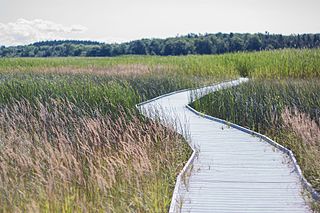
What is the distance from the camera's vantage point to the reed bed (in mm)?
5215

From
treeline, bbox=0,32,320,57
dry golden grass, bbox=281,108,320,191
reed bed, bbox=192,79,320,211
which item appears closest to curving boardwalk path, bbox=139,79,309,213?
dry golden grass, bbox=281,108,320,191

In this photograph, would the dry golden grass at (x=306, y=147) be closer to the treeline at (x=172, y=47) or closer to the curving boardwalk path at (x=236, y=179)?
the curving boardwalk path at (x=236, y=179)

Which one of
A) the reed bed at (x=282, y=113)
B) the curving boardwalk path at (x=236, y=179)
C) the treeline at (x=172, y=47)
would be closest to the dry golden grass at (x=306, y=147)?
the reed bed at (x=282, y=113)

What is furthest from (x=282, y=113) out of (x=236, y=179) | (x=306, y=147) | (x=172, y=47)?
(x=172, y=47)

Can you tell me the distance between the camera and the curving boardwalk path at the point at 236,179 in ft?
12.4

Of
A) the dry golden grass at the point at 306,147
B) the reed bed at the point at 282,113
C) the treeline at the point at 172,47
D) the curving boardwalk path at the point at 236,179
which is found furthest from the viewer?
the treeline at the point at 172,47

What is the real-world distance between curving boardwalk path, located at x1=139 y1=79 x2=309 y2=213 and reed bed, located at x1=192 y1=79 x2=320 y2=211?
0.31 m

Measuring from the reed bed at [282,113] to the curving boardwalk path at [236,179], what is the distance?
0.31 meters

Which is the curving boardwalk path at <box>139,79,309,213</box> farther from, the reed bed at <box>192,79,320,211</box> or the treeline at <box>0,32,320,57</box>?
the treeline at <box>0,32,320,57</box>

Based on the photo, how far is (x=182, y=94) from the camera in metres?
11.0

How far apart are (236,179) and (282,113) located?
2785 mm

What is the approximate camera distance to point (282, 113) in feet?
22.6

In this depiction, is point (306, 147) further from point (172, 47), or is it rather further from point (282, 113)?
point (172, 47)

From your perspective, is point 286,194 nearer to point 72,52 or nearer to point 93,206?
point 93,206
